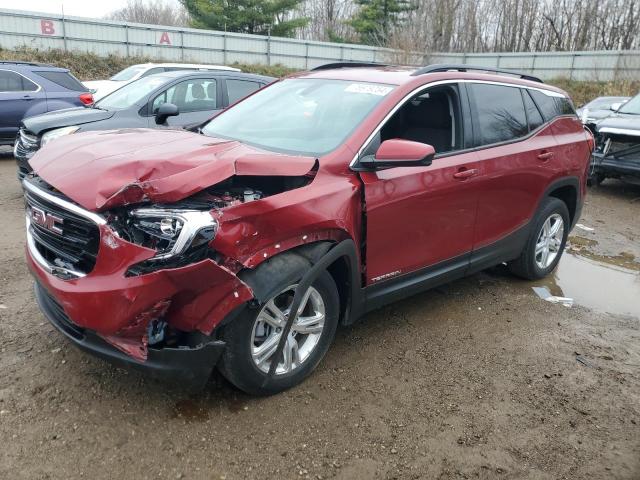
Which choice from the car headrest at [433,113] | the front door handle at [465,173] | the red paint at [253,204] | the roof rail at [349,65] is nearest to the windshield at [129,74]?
the roof rail at [349,65]

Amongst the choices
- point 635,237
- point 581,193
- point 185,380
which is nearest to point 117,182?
point 185,380

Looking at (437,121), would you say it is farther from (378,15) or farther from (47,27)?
(378,15)

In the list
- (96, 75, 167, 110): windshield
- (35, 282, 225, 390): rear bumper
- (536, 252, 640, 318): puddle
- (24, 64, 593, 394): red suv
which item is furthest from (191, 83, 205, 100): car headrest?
(35, 282, 225, 390): rear bumper

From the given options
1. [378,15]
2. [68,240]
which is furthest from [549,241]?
[378,15]

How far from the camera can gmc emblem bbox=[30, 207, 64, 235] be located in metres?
2.72

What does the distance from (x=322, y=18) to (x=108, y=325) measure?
151ft

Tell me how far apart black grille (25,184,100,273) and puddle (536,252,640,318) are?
4.08 meters

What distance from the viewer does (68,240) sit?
268cm

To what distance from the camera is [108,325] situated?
247 cm

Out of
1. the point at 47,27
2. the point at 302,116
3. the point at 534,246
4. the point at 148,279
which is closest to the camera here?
the point at 148,279

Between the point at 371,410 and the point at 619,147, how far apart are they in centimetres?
833

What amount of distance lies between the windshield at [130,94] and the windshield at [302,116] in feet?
13.1

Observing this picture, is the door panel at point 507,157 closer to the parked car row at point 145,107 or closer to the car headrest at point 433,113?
the car headrest at point 433,113

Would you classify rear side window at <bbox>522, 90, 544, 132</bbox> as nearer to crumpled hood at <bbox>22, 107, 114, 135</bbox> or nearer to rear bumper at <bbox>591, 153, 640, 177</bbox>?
rear bumper at <bbox>591, 153, 640, 177</bbox>
